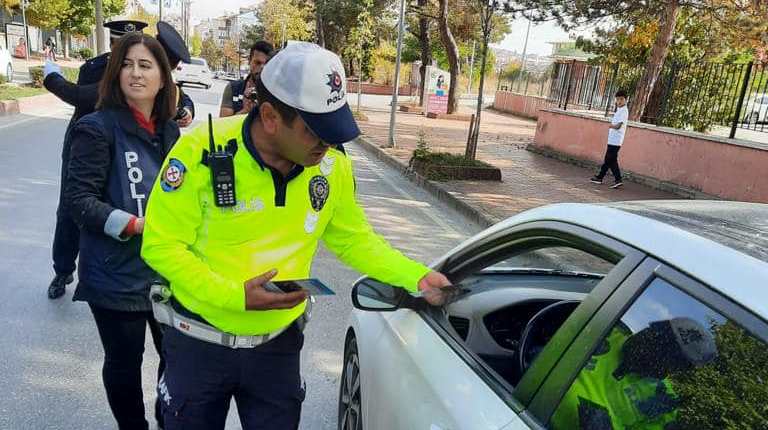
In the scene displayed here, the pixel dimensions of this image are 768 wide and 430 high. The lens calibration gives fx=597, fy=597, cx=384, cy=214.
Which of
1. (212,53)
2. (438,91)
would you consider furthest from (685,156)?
(212,53)

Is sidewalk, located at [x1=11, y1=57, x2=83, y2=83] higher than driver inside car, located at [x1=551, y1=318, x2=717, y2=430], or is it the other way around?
driver inside car, located at [x1=551, y1=318, x2=717, y2=430]

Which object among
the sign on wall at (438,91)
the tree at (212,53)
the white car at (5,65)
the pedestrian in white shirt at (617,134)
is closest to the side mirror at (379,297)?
the pedestrian in white shirt at (617,134)

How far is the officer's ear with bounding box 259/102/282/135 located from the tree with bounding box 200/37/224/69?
97.7 meters

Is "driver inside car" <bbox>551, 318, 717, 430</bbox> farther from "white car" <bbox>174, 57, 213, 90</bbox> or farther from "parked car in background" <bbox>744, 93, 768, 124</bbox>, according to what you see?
"white car" <bbox>174, 57, 213, 90</bbox>

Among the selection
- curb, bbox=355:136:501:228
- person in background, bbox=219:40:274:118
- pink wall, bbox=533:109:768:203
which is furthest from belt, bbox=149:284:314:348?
pink wall, bbox=533:109:768:203

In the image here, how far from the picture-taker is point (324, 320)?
419 cm

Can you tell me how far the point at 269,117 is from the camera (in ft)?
5.22

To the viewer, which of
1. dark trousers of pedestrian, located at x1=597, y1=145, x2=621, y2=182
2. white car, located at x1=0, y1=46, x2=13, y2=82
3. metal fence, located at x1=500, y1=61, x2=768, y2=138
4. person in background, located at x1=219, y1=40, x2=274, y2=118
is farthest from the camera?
white car, located at x1=0, y1=46, x2=13, y2=82

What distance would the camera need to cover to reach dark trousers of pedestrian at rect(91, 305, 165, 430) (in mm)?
2281

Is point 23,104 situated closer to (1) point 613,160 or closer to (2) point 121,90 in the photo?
(1) point 613,160

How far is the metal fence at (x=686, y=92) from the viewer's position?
10.1 m

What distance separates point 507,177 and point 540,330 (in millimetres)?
9068

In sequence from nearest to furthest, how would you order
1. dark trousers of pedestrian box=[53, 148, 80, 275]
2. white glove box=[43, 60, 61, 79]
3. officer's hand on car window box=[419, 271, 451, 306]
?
1. officer's hand on car window box=[419, 271, 451, 306]
2. white glove box=[43, 60, 61, 79]
3. dark trousers of pedestrian box=[53, 148, 80, 275]

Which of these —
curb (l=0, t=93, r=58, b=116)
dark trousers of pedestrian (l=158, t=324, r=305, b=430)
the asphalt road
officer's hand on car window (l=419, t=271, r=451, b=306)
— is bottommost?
curb (l=0, t=93, r=58, b=116)
